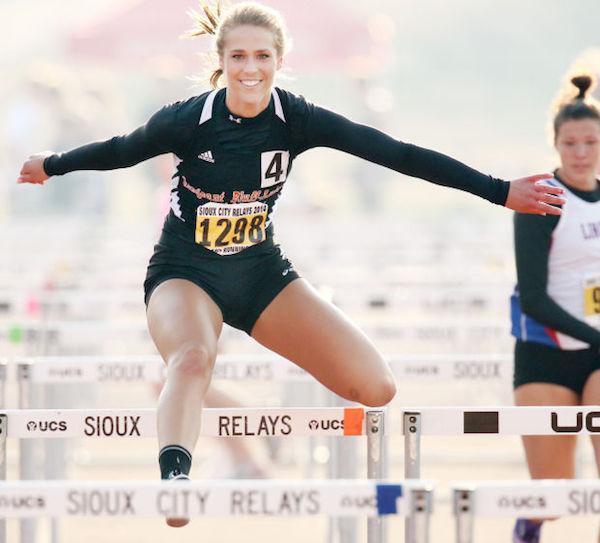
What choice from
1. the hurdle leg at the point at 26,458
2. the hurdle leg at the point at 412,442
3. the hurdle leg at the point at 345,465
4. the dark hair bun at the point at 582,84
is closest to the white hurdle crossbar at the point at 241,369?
the hurdle leg at the point at 26,458

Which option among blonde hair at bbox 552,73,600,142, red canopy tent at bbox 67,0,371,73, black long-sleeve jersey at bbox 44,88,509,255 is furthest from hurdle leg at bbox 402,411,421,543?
red canopy tent at bbox 67,0,371,73

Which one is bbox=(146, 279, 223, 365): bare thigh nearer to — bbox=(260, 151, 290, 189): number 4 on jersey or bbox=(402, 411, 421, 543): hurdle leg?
bbox=(260, 151, 290, 189): number 4 on jersey

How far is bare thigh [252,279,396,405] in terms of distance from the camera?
4344mm

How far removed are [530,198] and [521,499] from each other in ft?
4.88

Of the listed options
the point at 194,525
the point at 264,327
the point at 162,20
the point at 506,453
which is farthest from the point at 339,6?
the point at 264,327

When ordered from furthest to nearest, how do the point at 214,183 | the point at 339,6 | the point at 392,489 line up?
the point at 339,6 → the point at 214,183 → the point at 392,489

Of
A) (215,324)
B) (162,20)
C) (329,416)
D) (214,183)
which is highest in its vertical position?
(162,20)

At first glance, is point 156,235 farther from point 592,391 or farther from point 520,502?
point 520,502

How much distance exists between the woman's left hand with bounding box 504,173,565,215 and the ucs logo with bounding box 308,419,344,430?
85cm

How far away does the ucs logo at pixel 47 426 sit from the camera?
389 centimetres

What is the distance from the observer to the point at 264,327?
4.47 meters

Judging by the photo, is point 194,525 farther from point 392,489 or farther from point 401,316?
point 401,316

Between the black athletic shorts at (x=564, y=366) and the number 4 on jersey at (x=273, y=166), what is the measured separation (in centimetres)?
116

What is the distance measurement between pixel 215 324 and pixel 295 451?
4343 millimetres
